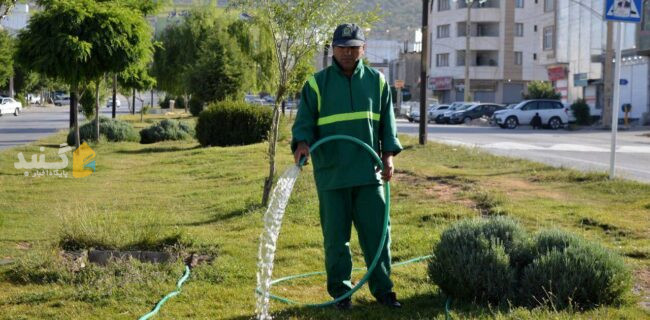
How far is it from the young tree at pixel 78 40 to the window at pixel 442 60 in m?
69.3

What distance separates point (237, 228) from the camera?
9.37 meters

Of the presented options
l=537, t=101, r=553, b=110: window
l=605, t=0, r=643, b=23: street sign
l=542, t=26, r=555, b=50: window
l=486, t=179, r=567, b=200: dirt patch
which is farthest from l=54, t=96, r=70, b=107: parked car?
l=605, t=0, r=643, b=23: street sign

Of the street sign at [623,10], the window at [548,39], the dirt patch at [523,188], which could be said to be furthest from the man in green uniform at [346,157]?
the window at [548,39]

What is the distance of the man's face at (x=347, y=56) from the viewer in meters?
5.59

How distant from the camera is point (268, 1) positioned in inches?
441

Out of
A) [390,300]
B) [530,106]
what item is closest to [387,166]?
[390,300]

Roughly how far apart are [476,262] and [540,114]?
35765 mm

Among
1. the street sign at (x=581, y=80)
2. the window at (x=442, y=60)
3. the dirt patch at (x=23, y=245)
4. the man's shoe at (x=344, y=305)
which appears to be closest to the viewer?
the man's shoe at (x=344, y=305)

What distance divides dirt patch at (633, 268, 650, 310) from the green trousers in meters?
1.74

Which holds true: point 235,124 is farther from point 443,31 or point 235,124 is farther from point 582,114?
point 443,31

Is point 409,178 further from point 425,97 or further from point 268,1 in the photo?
point 425,97

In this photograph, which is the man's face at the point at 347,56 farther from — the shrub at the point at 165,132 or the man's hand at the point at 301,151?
the shrub at the point at 165,132

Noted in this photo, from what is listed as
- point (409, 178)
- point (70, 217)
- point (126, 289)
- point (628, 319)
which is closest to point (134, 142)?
point (409, 178)

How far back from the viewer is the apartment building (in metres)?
81.8
